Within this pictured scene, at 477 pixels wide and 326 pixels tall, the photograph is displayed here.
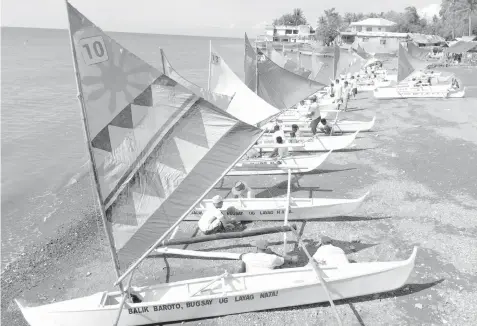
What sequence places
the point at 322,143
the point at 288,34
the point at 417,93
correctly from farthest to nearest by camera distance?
the point at 288,34, the point at 417,93, the point at 322,143

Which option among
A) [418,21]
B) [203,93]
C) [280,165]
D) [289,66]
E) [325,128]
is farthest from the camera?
[418,21]

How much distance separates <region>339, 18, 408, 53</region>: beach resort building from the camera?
3858 inches

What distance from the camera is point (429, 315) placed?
29.8 ft

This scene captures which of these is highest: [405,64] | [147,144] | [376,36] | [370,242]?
[376,36]

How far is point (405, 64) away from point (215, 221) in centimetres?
2845

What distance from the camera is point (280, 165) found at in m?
17.9

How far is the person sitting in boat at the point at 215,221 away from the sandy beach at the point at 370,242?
581 mm

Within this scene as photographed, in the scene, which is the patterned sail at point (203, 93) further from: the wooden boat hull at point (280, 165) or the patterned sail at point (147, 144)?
the patterned sail at point (147, 144)

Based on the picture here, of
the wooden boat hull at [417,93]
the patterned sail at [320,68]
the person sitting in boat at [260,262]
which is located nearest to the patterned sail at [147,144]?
the person sitting in boat at [260,262]

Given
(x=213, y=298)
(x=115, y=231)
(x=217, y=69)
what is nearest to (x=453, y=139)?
(x=217, y=69)

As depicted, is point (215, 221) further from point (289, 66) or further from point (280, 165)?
point (289, 66)

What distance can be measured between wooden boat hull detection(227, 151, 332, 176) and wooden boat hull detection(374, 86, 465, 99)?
2298cm

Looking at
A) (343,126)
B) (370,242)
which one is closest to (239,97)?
(370,242)

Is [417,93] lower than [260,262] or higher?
higher
